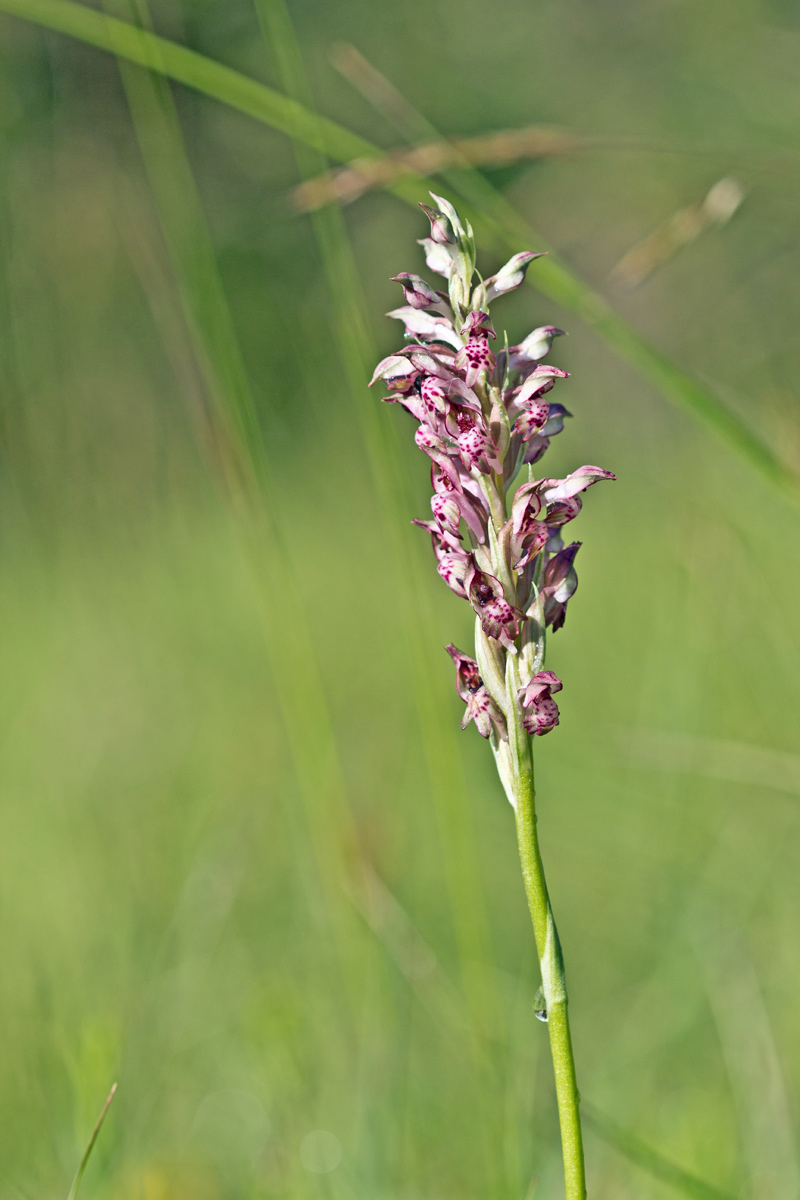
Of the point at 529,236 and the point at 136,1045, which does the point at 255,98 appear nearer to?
the point at 529,236

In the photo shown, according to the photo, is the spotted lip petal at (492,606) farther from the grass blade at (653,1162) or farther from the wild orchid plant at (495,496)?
the grass blade at (653,1162)

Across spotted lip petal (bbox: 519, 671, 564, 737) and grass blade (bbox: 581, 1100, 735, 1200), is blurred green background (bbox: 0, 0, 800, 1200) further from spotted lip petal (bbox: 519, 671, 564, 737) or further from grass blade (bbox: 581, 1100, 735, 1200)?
spotted lip petal (bbox: 519, 671, 564, 737)

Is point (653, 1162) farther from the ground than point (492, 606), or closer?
closer

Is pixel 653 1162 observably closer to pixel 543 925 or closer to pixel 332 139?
pixel 543 925

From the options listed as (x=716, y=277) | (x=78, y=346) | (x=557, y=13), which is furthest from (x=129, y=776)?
(x=557, y=13)

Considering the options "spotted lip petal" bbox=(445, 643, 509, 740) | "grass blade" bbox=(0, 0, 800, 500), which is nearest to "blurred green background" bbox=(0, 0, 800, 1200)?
"grass blade" bbox=(0, 0, 800, 500)

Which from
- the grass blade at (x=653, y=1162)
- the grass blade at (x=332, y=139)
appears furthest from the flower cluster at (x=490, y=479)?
the grass blade at (x=332, y=139)

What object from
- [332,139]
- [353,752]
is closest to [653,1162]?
[332,139]
